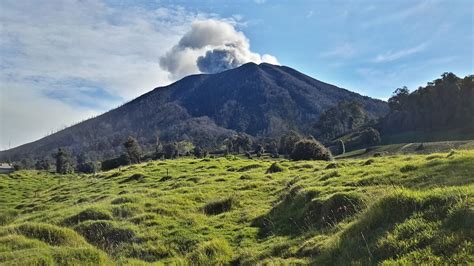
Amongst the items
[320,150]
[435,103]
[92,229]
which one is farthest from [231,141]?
[92,229]

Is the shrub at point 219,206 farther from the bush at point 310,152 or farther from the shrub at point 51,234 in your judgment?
the bush at point 310,152

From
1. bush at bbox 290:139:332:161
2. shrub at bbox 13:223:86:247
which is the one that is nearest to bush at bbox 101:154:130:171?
bush at bbox 290:139:332:161

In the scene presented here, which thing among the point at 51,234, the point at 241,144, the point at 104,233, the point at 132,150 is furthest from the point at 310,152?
the point at 241,144

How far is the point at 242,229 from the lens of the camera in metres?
17.3

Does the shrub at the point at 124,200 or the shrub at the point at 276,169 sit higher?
the shrub at the point at 124,200

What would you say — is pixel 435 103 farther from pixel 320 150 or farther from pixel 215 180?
pixel 215 180

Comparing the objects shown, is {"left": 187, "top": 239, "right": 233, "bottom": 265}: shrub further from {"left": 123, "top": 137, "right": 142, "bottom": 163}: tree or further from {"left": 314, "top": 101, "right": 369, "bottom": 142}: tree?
{"left": 314, "top": 101, "right": 369, "bottom": 142}: tree

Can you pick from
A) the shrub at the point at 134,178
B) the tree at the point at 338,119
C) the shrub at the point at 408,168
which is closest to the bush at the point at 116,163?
the shrub at the point at 134,178

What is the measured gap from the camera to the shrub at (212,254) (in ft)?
42.4

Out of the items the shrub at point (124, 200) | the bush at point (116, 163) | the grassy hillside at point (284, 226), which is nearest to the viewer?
the grassy hillside at point (284, 226)

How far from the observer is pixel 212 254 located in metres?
13.4

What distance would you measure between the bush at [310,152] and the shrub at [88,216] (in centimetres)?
4297

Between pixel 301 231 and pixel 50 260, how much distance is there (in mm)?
7879

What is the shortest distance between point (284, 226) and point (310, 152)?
45.5 m
